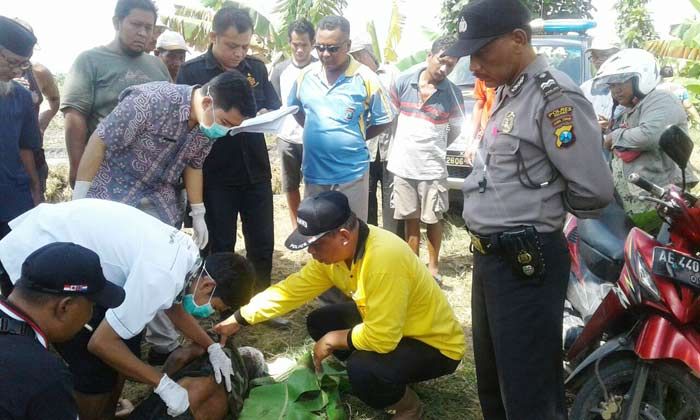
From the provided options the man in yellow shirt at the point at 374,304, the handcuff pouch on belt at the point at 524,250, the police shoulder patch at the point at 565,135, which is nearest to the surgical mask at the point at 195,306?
the man in yellow shirt at the point at 374,304

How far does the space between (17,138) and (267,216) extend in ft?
4.91

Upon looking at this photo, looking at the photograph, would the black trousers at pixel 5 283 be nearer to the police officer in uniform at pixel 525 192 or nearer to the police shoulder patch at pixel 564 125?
the police officer in uniform at pixel 525 192

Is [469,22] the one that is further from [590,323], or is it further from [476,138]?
[476,138]

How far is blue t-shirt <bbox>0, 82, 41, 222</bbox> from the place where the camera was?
3.24m

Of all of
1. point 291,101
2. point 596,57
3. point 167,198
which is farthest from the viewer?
point 596,57

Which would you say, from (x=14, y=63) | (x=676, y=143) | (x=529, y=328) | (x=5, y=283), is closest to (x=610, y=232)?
(x=676, y=143)

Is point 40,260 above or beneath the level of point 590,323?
above

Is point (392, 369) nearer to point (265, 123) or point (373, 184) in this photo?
point (265, 123)

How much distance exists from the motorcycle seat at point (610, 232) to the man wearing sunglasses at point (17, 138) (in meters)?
3.02

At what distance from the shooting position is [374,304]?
269 centimetres

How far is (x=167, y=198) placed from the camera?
319 cm

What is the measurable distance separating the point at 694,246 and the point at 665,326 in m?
0.34

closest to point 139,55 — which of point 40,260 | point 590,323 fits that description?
point 40,260

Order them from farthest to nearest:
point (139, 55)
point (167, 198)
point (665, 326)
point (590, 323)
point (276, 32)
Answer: point (276, 32), point (139, 55), point (167, 198), point (590, 323), point (665, 326)
